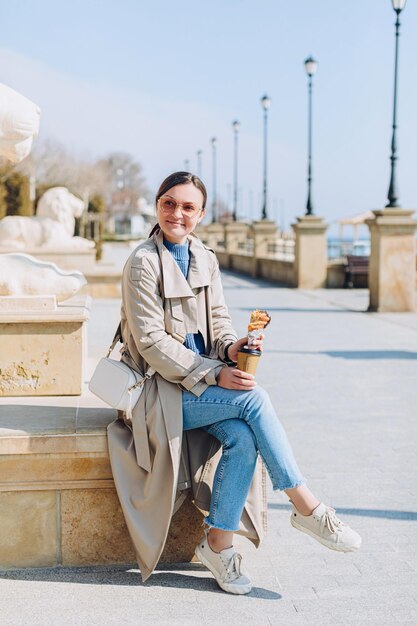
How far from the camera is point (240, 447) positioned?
12.7 feet

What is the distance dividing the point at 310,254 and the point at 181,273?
797 inches

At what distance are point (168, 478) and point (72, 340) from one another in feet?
4.32

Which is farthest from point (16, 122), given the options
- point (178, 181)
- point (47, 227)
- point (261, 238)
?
point (261, 238)

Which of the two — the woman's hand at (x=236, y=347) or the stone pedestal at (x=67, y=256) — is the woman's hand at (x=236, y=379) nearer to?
the woman's hand at (x=236, y=347)

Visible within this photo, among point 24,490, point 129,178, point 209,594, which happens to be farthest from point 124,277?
point 129,178

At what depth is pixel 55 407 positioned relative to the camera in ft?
15.1

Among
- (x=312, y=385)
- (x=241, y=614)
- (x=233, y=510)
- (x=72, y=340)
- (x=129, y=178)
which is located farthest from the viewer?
(x=129, y=178)

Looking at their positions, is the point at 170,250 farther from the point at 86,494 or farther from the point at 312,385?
the point at 312,385

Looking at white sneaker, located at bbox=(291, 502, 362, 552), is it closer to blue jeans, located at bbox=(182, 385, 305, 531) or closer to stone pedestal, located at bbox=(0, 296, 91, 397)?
blue jeans, located at bbox=(182, 385, 305, 531)

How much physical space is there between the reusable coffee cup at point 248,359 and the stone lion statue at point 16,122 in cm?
179

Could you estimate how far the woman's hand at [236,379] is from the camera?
3863 millimetres

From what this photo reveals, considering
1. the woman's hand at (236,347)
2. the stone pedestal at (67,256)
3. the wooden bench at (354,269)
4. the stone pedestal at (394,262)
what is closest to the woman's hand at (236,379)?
the woman's hand at (236,347)

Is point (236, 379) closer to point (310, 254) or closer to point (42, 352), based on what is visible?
point (42, 352)

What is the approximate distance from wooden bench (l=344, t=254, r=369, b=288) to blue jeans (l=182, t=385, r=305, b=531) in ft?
66.7
